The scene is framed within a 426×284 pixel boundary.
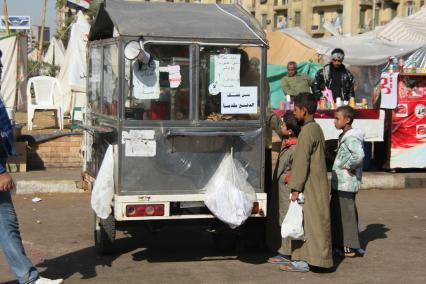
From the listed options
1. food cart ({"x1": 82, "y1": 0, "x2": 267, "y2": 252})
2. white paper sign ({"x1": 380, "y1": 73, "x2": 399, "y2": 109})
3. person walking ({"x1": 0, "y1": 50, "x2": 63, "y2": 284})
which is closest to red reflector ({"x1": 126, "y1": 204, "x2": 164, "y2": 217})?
food cart ({"x1": 82, "y1": 0, "x2": 267, "y2": 252})

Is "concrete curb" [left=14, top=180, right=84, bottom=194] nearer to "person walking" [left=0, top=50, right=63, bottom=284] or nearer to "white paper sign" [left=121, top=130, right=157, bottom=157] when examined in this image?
"white paper sign" [left=121, top=130, right=157, bottom=157]

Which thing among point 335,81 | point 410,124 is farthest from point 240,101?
point 410,124

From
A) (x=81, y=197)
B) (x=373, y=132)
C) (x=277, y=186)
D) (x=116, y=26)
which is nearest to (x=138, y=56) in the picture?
(x=116, y=26)

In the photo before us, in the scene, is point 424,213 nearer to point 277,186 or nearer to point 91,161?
point 277,186

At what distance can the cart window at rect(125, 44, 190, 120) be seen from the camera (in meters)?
6.27

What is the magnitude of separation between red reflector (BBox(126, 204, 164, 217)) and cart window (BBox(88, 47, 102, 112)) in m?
1.64

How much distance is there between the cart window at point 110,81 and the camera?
256 inches

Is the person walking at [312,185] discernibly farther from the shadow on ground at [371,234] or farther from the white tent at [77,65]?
the white tent at [77,65]

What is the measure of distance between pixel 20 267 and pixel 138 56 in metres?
2.03

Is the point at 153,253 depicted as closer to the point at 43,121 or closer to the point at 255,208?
the point at 255,208

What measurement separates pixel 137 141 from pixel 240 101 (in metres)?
1.03

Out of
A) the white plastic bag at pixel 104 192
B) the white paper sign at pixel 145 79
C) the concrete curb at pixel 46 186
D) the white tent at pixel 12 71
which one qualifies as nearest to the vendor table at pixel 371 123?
the concrete curb at pixel 46 186

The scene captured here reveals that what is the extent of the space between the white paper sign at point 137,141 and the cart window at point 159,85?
0.47ft

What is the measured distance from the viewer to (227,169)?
6.36m
